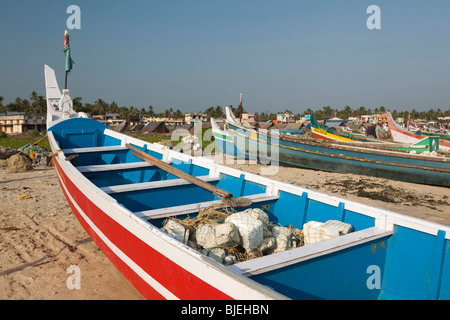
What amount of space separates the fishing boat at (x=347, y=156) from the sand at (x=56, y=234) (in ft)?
1.63

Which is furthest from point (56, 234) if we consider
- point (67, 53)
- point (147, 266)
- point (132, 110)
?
point (132, 110)

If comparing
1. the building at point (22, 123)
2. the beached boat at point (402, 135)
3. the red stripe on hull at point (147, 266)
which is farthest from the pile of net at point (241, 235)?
the building at point (22, 123)

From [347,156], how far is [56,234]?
34.4 ft

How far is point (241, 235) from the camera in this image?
3.45 metres

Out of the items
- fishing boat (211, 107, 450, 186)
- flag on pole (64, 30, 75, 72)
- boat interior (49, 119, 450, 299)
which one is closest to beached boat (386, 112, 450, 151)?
fishing boat (211, 107, 450, 186)

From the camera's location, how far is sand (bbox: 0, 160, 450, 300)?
416cm

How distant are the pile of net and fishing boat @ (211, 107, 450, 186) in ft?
29.6

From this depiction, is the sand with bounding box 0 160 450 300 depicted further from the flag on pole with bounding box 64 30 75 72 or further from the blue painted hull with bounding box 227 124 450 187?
the flag on pole with bounding box 64 30 75 72

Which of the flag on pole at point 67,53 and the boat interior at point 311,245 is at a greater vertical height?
the flag on pole at point 67,53

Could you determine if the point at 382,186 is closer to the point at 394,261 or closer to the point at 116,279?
the point at 394,261

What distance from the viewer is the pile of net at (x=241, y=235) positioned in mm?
3352

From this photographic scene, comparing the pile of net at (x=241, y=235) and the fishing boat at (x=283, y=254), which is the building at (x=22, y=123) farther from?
the pile of net at (x=241, y=235)

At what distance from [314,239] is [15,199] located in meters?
7.63

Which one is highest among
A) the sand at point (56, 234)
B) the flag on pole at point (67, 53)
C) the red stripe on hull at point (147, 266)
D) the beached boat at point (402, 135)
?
the flag on pole at point (67, 53)
